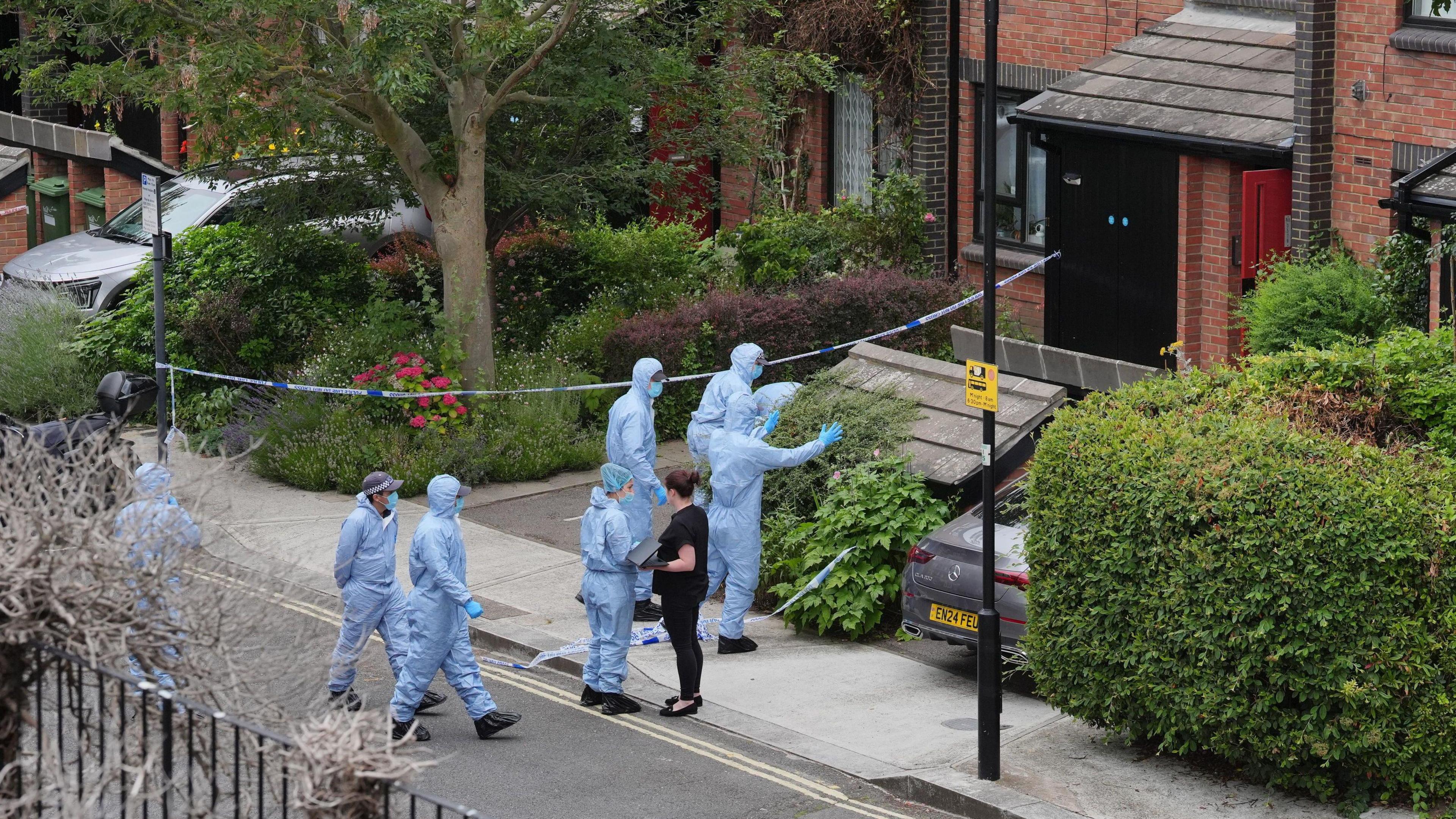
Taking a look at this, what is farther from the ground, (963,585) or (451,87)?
(451,87)

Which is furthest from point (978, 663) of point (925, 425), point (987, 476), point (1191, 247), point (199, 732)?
point (1191, 247)

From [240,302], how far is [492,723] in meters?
8.92

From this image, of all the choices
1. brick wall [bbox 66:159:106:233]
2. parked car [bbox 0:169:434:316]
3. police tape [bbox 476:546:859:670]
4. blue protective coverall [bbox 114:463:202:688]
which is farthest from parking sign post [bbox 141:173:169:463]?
brick wall [bbox 66:159:106:233]

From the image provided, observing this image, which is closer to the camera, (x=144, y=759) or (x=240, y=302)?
(x=144, y=759)

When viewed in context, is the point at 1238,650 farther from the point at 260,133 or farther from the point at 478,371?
the point at 260,133

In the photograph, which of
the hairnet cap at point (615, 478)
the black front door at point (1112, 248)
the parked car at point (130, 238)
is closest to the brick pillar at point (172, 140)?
the parked car at point (130, 238)

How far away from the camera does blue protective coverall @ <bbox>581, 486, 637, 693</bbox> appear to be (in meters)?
9.97

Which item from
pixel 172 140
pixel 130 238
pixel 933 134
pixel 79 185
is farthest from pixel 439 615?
pixel 172 140

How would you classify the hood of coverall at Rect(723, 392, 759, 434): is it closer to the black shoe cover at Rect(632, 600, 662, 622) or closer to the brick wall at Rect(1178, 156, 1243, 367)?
the black shoe cover at Rect(632, 600, 662, 622)

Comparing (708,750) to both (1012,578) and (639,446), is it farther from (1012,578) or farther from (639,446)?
(639,446)

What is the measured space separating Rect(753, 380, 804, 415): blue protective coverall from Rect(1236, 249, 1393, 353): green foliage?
3.63 m

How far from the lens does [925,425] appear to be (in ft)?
41.0

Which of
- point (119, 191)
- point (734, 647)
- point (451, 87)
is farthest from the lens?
point (119, 191)

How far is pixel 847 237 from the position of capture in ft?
62.8
